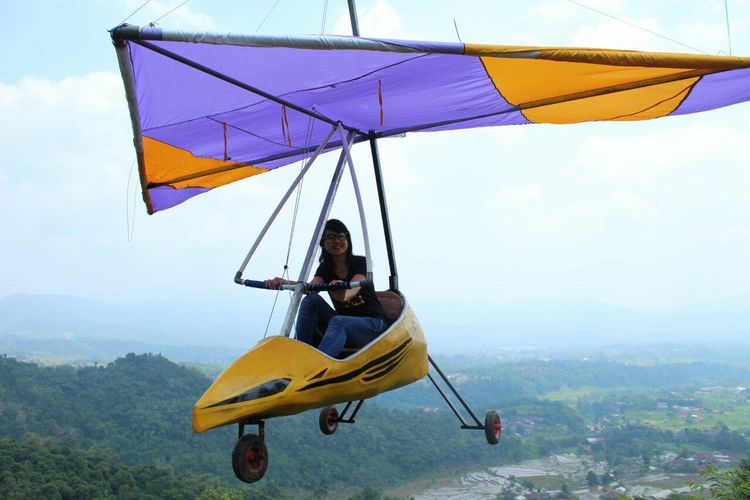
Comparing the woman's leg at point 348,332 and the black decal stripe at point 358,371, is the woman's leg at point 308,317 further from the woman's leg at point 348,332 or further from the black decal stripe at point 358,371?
the black decal stripe at point 358,371

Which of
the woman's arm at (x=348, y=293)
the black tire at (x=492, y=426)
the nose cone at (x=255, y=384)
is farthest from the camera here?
the black tire at (x=492, y=426)

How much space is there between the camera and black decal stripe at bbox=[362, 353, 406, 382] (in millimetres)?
4284

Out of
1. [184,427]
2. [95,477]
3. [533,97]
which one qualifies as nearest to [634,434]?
[184,427]

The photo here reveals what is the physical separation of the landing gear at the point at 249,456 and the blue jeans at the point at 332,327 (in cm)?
68

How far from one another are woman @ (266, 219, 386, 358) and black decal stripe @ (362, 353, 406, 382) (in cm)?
21

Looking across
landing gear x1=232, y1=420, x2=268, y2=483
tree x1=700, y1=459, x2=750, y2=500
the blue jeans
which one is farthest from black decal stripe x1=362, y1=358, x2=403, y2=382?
tree x1=700, y1=459, x2=750, y2=500

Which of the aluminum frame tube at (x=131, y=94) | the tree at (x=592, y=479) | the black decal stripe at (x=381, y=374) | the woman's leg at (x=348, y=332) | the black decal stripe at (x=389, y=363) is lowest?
the tree at (x=592, y=479)

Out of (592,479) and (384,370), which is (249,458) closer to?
(384,370)

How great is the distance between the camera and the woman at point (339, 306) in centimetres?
428

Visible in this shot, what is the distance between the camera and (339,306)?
15.7ft

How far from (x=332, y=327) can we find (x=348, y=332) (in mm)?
A: 147

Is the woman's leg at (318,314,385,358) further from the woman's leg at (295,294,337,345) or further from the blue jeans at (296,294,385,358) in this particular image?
the woman's leg at (295,294,337,345)

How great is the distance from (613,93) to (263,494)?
4672cm

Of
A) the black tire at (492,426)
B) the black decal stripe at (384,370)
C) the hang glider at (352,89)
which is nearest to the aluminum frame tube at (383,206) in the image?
the hang glider at (352,89)
